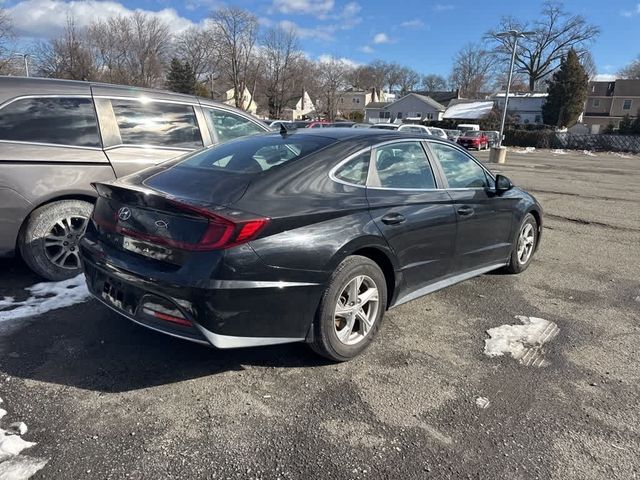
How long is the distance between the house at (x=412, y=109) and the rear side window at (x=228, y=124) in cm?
6571

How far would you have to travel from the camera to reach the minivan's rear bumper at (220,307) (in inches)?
106

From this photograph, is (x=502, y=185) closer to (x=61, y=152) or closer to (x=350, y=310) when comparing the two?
(x=350, y=310)

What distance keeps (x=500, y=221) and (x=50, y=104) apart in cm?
444

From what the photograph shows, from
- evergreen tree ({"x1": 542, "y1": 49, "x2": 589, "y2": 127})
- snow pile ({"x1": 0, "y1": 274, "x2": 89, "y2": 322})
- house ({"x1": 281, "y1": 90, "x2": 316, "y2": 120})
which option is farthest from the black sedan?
house ({"x1": 281, "y1": 90, "x2": 316, "y2": 120})

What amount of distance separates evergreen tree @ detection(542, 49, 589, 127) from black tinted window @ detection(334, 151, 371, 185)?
55.5 meters

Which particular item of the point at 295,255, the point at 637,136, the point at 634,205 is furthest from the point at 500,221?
the point at 637,136

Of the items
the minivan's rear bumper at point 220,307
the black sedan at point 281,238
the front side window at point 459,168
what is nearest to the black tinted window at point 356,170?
the black sedan at point 281,238

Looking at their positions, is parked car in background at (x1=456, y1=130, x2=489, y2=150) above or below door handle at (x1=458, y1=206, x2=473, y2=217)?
below

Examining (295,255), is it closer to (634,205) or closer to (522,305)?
(522,305)

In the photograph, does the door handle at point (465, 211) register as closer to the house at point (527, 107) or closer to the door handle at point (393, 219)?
the door handle at point (393, 219)

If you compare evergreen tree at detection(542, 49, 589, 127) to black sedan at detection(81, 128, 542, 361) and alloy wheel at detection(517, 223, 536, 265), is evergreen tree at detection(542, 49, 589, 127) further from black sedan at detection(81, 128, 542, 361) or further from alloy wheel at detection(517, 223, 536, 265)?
black sedan at detection(81, 128, 542, 361)

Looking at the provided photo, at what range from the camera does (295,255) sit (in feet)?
9.34

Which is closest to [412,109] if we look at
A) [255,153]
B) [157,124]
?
[157,124]

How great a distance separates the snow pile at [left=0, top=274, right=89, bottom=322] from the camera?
3.86m
